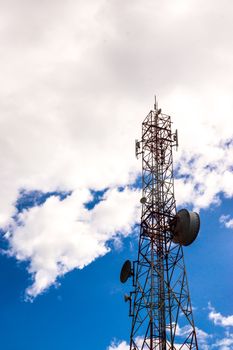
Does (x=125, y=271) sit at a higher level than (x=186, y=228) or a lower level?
lower

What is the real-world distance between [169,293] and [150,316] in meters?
2.70

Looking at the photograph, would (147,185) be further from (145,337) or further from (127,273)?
(145,337)

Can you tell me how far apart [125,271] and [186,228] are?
694 centimetres

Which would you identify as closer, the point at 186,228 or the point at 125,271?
the point at 186,228

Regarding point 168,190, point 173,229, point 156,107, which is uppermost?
point 156,107

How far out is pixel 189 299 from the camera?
4006 cm

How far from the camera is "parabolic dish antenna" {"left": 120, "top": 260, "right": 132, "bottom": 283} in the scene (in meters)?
42.9

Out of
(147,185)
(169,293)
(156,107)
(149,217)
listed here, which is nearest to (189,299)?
(169,293)

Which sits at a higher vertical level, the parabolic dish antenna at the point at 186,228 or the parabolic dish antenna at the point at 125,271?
the parabolic dish antenna at the point at 186,228

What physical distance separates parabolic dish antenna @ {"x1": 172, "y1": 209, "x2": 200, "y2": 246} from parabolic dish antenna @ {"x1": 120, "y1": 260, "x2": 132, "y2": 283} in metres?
4.88

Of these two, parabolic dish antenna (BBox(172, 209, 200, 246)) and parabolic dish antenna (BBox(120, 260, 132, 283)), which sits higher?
parabolic dish antenna (BBox(172, 209, 200, 246))

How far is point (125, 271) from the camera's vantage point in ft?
142

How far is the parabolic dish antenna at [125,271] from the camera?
4286 centimetres

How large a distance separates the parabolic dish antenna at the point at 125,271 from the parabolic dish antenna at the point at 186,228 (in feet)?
16.0
